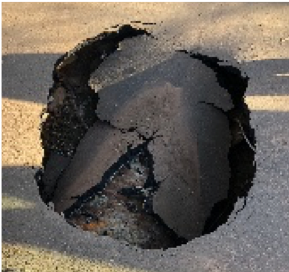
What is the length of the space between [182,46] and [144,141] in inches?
36.9

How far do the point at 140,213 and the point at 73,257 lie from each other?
0.63 meters

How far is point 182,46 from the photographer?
4.39 m

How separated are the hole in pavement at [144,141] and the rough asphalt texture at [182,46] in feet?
0.38

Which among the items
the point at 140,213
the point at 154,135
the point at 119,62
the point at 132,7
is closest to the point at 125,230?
the point at 140,213

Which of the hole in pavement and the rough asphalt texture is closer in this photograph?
the rough asphalt texture

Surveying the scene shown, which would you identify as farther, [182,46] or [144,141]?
[182,46]

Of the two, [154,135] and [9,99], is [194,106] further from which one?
[9,99]

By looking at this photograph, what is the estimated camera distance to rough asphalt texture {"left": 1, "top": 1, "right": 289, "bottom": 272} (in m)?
3.25

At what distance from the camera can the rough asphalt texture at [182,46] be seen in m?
3.25

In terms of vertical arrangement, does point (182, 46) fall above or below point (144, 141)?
above

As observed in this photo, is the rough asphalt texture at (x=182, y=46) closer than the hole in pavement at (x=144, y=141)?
Yes

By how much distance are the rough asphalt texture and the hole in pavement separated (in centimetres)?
11

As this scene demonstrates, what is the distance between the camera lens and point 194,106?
411 cm

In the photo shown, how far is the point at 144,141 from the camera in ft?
13.0
